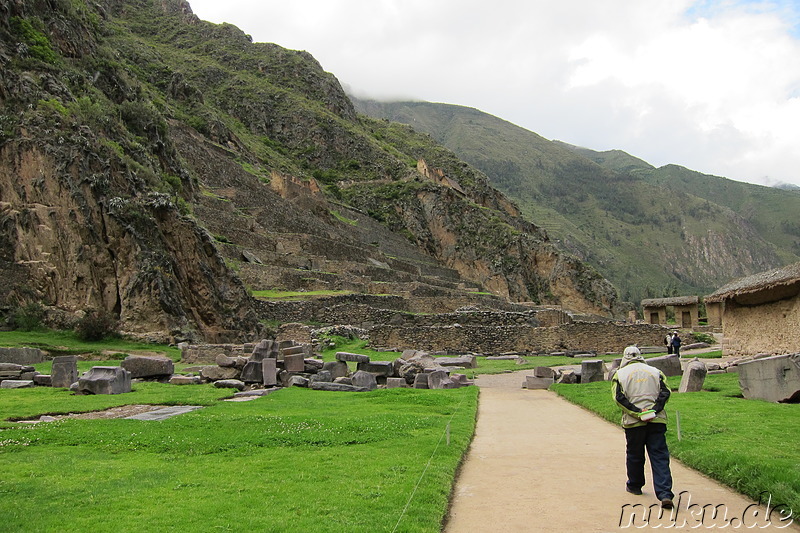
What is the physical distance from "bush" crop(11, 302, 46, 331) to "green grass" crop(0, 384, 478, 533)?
13290 millimetres

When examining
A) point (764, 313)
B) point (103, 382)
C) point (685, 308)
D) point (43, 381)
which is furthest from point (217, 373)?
point (685, 308)

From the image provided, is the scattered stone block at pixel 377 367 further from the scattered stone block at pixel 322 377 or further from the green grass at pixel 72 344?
the green grass at pixel 72 344

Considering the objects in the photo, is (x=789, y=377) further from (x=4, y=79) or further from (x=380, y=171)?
(x=380, y=171)

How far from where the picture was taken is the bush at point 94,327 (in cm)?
2467

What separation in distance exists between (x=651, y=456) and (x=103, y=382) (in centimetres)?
1418

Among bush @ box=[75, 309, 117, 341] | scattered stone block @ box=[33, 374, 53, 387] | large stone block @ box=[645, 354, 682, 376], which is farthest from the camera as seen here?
bush @ box=[75, 309, 117, 341]

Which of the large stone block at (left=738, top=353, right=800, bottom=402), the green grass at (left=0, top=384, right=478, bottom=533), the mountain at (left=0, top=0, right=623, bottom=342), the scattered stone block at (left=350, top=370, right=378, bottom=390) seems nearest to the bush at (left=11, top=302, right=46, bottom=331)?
the mountain at (left=0, top=0, right=623, bottom=342)

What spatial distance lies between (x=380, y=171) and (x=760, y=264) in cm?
12706

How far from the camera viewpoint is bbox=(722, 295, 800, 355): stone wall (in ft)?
56.9

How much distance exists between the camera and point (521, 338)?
3191cm

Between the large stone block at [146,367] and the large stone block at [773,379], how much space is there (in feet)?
55.2

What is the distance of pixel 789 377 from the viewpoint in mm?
11766

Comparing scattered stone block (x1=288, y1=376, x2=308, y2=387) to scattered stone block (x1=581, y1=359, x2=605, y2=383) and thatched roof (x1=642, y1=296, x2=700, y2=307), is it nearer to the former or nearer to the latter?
scattered stone block (x1=581, y1=359, x2=605, y2=383)

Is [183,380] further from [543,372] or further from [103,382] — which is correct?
[543,372]
